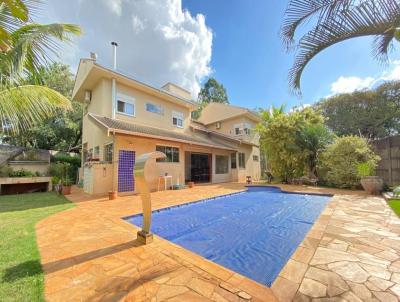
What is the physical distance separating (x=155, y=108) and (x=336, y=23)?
1252 cm

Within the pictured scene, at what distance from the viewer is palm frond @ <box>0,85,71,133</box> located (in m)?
3.53

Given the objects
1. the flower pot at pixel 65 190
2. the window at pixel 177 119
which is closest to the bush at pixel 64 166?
the flower pot at pixel 65 190

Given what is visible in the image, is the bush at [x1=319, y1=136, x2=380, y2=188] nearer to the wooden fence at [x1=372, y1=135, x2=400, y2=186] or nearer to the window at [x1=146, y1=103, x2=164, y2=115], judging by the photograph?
the wooden fence at [x1=372, y1=135, x2=400, y2=186]

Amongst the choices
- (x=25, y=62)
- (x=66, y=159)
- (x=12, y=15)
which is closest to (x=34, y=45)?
(x=25, y=62)

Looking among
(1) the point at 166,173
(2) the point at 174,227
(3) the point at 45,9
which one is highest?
(3) the point at 45,9

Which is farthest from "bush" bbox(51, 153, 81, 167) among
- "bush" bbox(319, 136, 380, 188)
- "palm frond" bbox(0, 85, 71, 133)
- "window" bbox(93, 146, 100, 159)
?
"bush" bbox(319, 136, 380, 188)

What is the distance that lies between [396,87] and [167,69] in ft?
82.1

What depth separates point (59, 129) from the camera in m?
20.3

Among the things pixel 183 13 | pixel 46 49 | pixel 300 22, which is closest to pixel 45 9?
pixel 46 49

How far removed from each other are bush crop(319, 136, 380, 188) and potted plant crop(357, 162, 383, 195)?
21.2 inches

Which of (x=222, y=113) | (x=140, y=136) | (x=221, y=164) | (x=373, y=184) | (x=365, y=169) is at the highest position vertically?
(x=222, y=113)

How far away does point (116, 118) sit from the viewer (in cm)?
1223

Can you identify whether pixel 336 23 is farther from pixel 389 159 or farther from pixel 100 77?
pixel 100 77

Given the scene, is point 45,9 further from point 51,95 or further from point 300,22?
point 300,22
